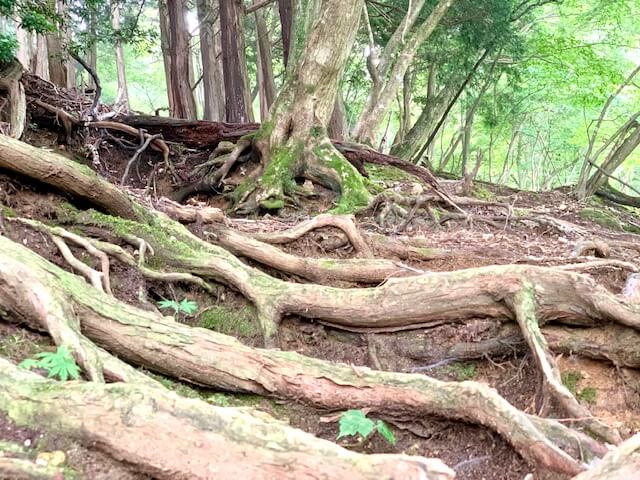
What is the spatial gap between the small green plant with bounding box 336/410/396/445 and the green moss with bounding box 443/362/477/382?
3.47 feet

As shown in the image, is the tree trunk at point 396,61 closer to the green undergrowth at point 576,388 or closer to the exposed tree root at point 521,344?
the exposed tree root at point 521,344

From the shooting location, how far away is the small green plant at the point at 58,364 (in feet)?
7.18

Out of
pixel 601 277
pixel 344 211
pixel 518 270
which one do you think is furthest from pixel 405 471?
pixel 344 211

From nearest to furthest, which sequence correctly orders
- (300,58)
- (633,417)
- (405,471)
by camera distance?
(405,471) < (633,417) < (300,58)

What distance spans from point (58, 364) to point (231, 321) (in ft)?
5.27

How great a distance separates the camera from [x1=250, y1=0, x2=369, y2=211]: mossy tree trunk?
6.52m

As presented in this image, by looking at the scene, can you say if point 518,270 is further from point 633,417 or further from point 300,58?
point 300,58

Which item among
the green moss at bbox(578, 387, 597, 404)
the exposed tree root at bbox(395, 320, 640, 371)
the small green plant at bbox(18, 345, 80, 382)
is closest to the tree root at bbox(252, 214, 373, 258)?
the exposed tree root at bbox(395, 320, 640, 371)

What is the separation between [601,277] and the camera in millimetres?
4363

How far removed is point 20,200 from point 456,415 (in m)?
3.20

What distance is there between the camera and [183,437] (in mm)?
1773

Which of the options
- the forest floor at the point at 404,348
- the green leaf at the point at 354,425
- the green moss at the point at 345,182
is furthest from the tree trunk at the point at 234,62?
the green leaf at the point at 354,425

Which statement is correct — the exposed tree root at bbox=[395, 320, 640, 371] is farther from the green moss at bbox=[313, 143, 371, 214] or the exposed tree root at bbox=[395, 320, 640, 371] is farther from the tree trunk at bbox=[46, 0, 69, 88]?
the tree trunk at bbox=[46, 0, 69, 88]

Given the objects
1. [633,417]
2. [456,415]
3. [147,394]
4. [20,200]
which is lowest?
[633,417]
